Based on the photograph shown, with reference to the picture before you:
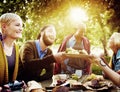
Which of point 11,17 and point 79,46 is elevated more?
point 11,17

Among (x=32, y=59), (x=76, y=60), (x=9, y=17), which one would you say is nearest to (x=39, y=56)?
(x=32, y=59)

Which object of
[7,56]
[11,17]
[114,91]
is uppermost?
[11,17]

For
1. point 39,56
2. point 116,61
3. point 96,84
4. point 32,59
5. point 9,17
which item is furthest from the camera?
point 116,61

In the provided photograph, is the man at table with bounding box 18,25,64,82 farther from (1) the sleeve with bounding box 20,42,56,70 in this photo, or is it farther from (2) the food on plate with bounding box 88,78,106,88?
(2) the food on plate with bounding box 88,78,106,88

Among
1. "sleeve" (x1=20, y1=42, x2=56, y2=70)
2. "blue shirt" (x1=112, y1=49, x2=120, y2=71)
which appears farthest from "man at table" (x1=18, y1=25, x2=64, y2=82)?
"blue shirt" (x1=112, y1=49, x2=120, y2=71)

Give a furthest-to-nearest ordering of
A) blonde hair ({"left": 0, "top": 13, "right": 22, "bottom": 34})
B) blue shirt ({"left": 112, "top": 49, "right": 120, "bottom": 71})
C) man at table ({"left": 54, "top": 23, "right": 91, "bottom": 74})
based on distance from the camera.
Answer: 1. man at table ({"left": 54, "top": 23, "right": 91, "bottom": 74})
2. blue shirt ({"left": 112, "top": 49, "right": 120, "bottom": 71})
3. blonde hair ({"left": 0, "top": 13, "right": 22, "bottom": 34})

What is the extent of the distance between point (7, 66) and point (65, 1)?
32.1ft

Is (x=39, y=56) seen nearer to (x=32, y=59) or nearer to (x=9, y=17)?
(x=32, y=59)

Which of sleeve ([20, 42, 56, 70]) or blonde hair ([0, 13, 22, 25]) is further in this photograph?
sleeve ([20, 42, 56, 70])

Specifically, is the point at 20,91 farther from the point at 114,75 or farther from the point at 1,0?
the point at 1,0

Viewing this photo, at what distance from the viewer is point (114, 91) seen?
10.4ft

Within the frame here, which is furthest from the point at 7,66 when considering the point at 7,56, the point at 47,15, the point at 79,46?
the point at 47,15

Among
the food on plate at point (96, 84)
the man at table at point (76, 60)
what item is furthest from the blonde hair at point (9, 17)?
the man at table at point (76, 60)

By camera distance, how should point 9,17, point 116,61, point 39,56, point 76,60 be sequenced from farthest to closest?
point 76,60 < point 116,61 < point 39,56 < point 9,17
